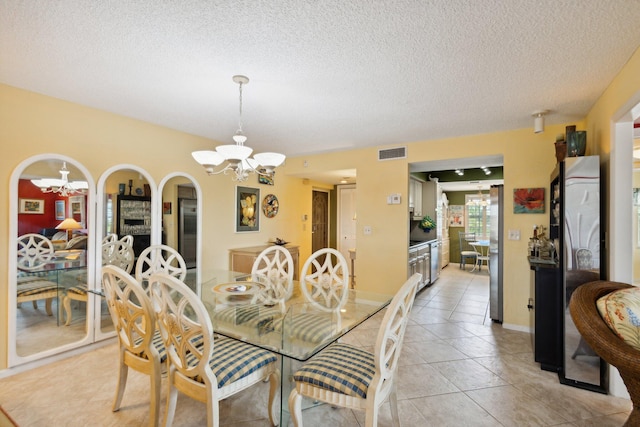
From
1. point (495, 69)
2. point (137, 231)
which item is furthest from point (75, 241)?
point (495, 69)

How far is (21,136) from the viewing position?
2.58 meters

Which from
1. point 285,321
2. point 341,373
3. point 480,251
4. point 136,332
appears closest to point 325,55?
point 285,321

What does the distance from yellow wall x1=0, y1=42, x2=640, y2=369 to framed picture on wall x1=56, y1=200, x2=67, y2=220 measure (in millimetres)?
347

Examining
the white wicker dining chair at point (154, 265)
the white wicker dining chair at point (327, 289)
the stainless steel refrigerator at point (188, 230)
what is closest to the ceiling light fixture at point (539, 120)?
the white wicker dining chair at point (327, 289)

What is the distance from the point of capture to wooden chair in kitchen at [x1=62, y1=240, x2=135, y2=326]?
2922 mm

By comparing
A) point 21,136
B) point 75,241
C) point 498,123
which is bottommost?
point 75,241

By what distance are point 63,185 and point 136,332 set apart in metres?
1.91

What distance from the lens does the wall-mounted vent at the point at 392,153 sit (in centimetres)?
432

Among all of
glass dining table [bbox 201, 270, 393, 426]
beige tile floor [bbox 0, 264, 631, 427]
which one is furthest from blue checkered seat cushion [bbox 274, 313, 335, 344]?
beige tile floor [bbox 0, 264, 631, 427]

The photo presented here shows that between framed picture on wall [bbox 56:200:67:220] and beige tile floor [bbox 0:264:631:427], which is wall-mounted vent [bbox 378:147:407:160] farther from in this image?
framed picture on wall [bbox 56:200:67:220]

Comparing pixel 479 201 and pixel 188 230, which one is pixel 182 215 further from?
pixel 479 201

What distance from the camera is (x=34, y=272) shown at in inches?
106

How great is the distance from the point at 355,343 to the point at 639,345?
218 centimetres

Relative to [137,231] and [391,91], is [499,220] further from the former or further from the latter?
[137,231]
